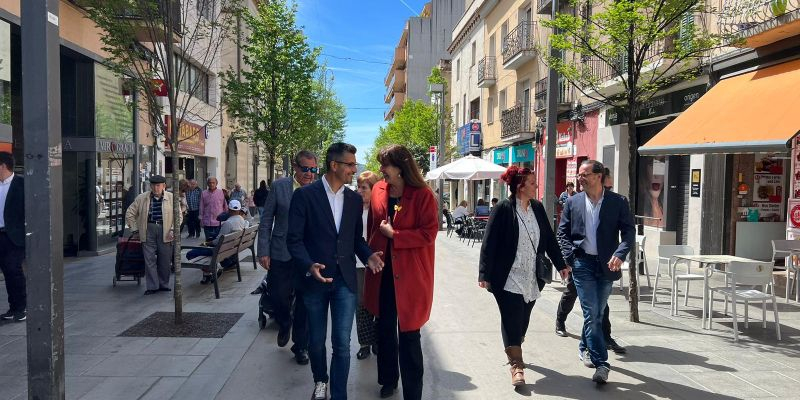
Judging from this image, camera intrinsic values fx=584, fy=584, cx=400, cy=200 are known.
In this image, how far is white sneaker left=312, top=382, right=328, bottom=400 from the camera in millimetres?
4254

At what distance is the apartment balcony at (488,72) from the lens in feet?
89.0

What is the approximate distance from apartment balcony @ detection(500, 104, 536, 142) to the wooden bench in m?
15.0

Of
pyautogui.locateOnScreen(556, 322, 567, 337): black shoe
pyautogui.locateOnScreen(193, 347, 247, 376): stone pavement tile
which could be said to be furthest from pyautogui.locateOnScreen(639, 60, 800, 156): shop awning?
pyautogui.locateOnScreen(193, 347, 247, 376): stone pavement tile

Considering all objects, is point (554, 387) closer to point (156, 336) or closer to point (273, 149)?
point (156, 336)

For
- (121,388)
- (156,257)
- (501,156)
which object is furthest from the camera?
(501,156)

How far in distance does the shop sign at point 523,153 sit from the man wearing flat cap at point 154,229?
16757 millimetres

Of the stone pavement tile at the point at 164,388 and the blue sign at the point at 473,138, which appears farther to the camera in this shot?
the blue sign at the point at 473,138

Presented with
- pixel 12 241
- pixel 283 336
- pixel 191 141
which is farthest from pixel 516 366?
pixel 191 141

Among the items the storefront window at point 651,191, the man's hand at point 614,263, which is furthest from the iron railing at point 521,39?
the man's hand at point 614,263

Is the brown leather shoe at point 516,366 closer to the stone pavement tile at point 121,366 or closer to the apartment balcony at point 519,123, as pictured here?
the stone pavement tile at point 121,366

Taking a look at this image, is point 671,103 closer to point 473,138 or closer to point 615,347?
point 615,347

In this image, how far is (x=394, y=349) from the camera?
4.42 meters

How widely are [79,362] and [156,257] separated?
360cm

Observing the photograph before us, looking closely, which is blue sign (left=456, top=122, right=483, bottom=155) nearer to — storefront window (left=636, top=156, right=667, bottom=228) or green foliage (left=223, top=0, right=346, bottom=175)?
green foliage (left=223, top=0, right=346, bottom=175)
